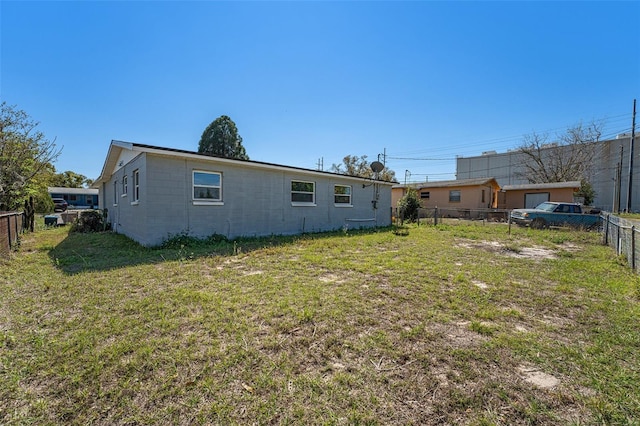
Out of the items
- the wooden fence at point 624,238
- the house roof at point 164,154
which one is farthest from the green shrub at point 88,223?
the wooden fence at point 624,238

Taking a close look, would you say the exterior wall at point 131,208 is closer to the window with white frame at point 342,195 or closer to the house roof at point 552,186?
the window with white frame at point 342,195

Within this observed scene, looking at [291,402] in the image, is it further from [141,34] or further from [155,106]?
[155,106]

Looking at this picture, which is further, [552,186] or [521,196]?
[521,196]

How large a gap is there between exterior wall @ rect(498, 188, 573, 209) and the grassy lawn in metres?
20.2

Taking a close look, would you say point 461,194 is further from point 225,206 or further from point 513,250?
point 225,206

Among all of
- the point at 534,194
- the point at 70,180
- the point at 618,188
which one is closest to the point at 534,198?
the point at 534,194

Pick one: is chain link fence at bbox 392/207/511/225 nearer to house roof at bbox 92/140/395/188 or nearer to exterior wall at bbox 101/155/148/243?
house roof at bbox 92/140/395/188

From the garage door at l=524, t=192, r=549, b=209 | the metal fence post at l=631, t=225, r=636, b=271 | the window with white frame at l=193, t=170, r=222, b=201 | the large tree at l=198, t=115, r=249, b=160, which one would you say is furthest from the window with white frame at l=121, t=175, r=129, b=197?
the garage door at l=524, t=192, r=549, b=209

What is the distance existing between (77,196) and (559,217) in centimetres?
4947

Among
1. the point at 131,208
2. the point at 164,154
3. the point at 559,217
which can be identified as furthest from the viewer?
the point at 559,217

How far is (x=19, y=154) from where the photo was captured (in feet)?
41.5

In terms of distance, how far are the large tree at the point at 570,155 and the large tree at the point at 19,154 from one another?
43341 mm

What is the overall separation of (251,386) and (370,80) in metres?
13.4

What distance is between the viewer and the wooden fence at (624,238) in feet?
18.1
